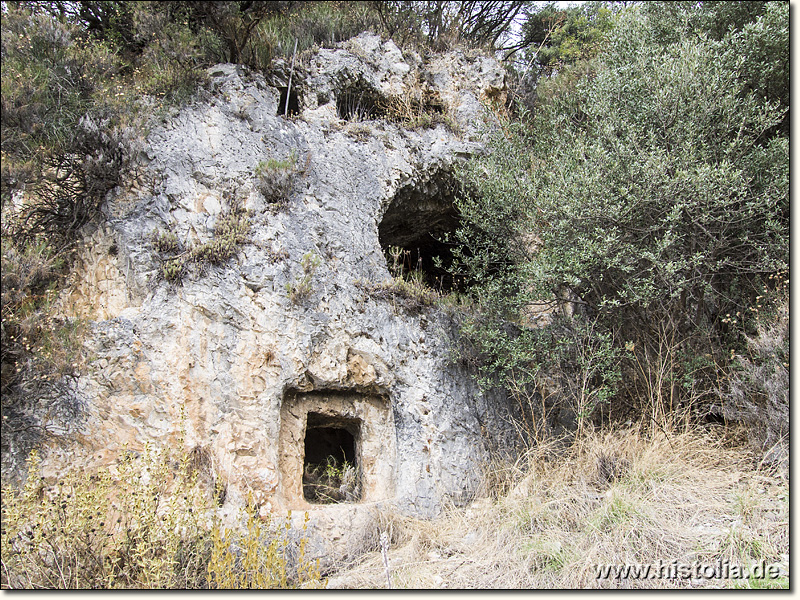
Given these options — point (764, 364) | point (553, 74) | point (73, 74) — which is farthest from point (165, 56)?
point (764, 364)

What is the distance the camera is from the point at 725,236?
21.6 ft

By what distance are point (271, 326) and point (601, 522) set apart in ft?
12.4

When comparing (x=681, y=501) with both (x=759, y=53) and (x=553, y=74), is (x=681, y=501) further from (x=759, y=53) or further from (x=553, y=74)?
(x=553, y=74)

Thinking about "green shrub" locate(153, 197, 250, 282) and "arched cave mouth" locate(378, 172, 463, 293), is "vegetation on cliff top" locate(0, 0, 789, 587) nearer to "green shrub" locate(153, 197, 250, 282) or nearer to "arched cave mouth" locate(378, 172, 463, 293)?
"green shrub" locate(153, 197, 250, 282)

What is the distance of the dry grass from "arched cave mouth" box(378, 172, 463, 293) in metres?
3.09

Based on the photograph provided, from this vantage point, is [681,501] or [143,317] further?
[143,317]

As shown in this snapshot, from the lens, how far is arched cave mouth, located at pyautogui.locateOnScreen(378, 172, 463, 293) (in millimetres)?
8234

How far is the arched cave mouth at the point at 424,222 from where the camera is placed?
823 cm

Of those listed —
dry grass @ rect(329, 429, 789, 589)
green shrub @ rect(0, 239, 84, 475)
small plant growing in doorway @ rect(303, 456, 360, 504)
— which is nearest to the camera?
dry grass @ rect(329, 429, 789, 589)

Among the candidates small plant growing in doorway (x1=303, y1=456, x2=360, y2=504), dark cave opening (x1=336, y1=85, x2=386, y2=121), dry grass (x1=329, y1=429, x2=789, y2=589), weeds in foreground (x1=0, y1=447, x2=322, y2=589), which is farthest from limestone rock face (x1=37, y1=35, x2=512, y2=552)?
weeds in foreground (x1=0, y1=447, x2=322, y2=589)

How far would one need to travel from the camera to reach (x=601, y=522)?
16.2 feet

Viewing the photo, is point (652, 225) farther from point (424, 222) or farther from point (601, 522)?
point (424, 222)

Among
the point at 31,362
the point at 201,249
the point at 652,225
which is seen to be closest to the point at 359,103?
the point at 201,249

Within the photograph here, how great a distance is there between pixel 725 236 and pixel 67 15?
8.97 m
